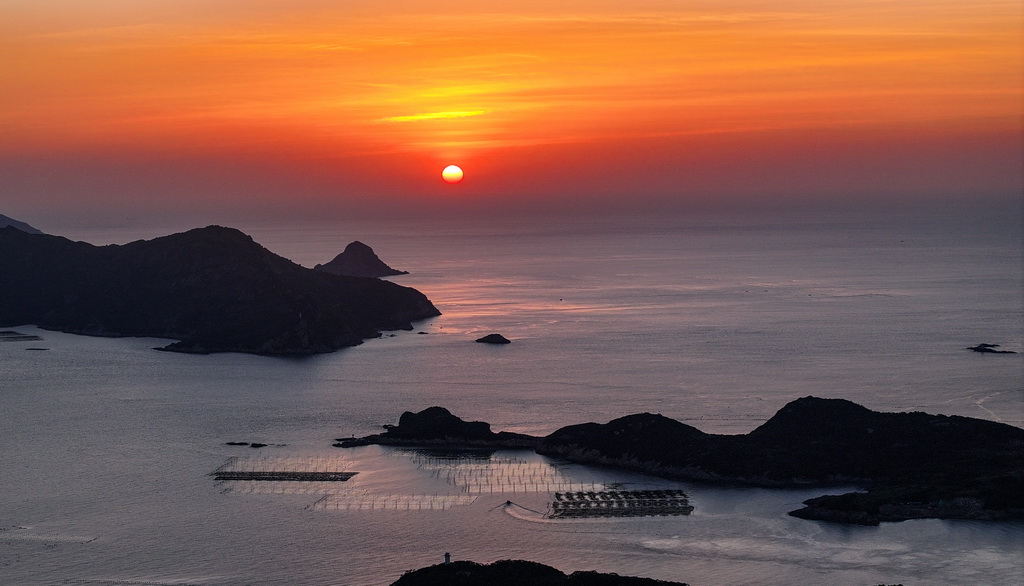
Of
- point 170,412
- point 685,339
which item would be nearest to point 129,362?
point 170,412

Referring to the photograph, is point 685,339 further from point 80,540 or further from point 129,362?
point 80,540

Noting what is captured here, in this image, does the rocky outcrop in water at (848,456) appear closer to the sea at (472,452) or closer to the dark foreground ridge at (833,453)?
the dark foreground ridge at (833,453)

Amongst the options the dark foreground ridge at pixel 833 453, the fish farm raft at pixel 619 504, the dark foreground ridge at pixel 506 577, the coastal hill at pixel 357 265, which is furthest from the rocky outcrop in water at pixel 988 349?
the coastal hill at pixel 357 265

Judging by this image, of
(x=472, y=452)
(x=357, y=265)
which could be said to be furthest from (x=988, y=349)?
(x=357, y=265)

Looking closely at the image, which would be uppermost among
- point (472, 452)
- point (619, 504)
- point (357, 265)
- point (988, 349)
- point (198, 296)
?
point (357, 265)

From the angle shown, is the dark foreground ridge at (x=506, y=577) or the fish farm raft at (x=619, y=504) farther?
the fish farm raft at (x=619, y=504)

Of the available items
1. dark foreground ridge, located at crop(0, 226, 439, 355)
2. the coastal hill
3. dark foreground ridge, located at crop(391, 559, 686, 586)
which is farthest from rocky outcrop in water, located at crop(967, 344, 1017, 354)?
the coastal hill

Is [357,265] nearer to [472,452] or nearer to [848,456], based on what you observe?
[472,452]

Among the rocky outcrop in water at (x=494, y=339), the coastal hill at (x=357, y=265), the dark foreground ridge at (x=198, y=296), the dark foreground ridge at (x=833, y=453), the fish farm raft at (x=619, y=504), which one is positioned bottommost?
the fish farm raft at (x=619, y=504)
